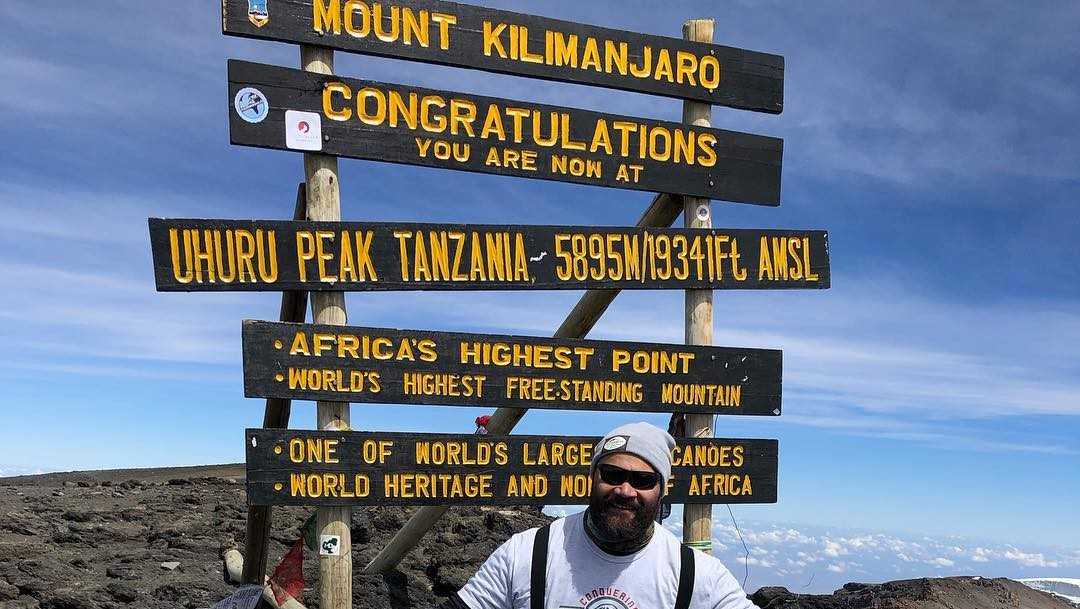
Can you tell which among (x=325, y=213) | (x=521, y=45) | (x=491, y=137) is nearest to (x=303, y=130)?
(x=325, y=213)

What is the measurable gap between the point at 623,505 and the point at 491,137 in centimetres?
494

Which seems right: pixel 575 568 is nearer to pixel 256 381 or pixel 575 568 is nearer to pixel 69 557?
pixel 256 381

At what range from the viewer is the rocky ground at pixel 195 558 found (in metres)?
9.60

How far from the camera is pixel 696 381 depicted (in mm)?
8352

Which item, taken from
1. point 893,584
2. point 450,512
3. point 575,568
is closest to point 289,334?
point 575,568

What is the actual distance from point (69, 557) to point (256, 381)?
5671mm

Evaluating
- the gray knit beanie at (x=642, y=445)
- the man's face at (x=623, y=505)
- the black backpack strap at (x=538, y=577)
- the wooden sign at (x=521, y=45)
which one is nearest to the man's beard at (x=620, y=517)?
the man's face at (x=623, y=505)

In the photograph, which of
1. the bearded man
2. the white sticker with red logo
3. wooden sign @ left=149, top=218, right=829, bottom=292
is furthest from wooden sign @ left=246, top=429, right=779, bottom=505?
the bearded man

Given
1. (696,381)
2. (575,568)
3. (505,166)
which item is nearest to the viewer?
(575,568)

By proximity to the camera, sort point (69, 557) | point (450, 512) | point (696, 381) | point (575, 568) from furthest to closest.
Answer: point (450, 512) → point (69, 557) → point (696, 381) → point (575, 568)

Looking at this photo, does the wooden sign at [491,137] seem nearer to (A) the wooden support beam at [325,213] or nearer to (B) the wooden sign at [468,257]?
(A) the wooden support beam at [325,213]

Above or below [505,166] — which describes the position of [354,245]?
below

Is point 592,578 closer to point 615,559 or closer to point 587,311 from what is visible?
point 615,559

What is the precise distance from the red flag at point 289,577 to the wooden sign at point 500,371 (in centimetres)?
151
